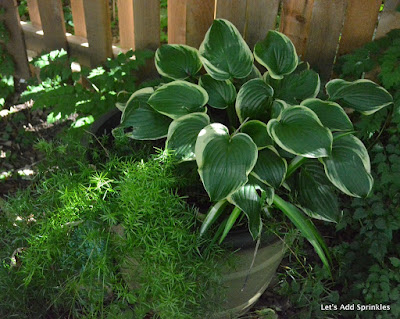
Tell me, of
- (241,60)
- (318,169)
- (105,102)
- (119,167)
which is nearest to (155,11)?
(105,102)

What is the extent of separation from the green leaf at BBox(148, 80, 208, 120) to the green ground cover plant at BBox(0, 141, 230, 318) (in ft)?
0.77

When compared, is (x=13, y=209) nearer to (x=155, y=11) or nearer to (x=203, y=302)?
(x=203, y=302)

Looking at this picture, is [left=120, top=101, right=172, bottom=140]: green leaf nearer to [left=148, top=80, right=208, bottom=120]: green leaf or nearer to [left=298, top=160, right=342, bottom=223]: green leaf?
[left=148, top=80, right=208, bottom=120]: green leaf

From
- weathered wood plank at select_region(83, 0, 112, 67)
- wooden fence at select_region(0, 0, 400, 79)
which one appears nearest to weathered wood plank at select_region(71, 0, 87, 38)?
wooden fence at select_region(0, 0, 400, 79)

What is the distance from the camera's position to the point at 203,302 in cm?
192

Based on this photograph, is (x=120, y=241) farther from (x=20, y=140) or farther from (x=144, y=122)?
(x=20, y=140)

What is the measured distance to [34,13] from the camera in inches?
122

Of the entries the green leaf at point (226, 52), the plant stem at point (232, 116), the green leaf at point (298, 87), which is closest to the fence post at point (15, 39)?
the green leaf at point (226, 52)

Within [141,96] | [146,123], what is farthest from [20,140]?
[146,123]

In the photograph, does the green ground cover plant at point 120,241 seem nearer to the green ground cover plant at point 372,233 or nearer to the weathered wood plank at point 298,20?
the green ground cover plant at point 372,233

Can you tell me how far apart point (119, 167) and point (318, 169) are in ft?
2.70

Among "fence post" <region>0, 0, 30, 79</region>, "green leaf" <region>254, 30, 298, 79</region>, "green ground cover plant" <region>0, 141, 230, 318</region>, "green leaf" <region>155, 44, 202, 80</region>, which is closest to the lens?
"green ground cover plant" <region>0, 141, 230, 318</region>

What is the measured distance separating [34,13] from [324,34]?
1.81 m

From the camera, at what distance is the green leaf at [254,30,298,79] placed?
83.6 inches
